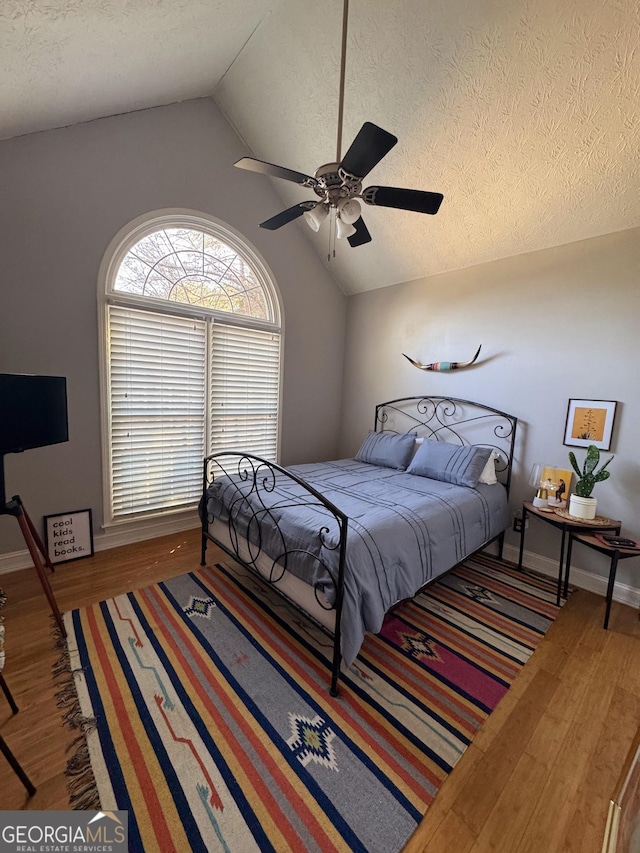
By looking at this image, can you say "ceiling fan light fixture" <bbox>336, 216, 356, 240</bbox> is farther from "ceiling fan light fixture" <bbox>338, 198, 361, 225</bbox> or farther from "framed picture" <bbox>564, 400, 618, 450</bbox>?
"framed picture" <bbox>564, 400, 618, 450</bbox>

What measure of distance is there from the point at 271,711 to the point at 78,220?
3374 millimetres

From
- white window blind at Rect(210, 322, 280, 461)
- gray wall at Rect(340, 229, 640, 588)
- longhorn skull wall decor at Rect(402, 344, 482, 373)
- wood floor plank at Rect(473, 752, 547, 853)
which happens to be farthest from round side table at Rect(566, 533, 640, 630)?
white window blind at Rect(210, 322, 280, 461)

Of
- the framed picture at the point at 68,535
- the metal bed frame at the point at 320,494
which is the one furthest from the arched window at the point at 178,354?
the metal bed frame at the point at 320,494

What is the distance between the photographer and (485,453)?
287 cm

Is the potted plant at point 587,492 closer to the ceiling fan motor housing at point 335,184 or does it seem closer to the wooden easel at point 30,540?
the ceiling fan motor housing at point 335,184

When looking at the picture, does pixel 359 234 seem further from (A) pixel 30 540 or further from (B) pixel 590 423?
(A) pixel 30 540

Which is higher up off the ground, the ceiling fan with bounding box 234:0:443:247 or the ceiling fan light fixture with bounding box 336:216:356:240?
the ceiling fan with bounding box 234:0:443:247

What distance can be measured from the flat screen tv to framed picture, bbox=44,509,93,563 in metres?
1.05

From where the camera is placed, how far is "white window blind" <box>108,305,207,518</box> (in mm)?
2807

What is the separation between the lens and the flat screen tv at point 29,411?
5.41ft

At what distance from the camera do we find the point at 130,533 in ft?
Result: 9.73

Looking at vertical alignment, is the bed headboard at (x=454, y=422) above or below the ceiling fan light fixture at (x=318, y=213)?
below

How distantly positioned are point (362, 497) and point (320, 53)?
313 centimetres

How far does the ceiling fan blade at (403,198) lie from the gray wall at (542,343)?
161 cm
